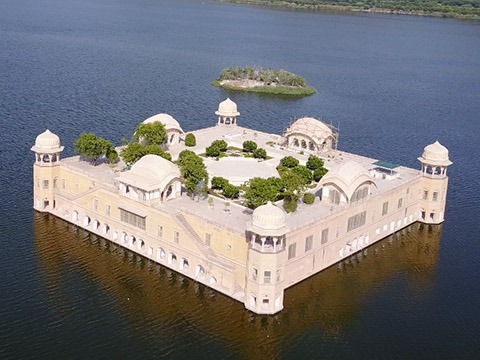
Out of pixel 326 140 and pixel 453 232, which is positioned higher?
pixel 326 140

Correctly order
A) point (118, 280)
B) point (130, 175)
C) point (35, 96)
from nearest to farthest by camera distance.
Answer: point (118, 280), point (130, 175), point (35, 96)

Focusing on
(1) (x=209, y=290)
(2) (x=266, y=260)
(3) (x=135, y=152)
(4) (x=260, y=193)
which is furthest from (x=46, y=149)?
(2) (x=266, y=260)

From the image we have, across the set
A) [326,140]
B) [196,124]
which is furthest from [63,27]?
[326,140]

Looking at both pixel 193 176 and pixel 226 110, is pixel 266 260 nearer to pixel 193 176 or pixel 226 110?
pixel 193 176

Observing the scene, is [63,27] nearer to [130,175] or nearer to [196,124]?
[196,124]

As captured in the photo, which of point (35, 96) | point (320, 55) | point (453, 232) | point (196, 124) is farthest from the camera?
point (320, 55)

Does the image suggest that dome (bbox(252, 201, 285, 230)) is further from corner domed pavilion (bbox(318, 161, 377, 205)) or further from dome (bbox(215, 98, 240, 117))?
dome (bbox(215, 98, 240, 117))
